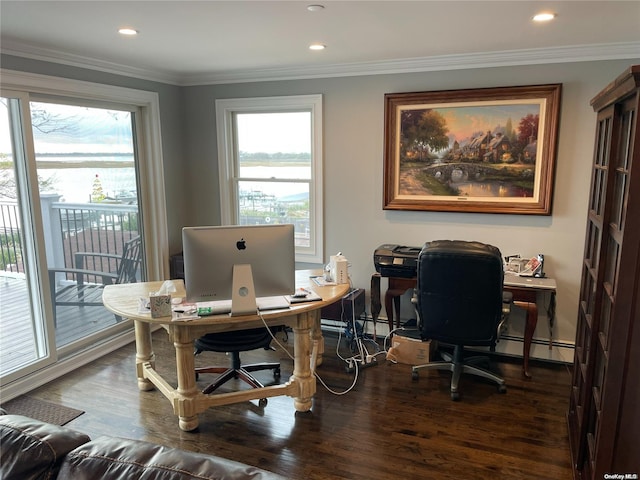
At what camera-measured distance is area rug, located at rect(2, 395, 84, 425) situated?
114 inches

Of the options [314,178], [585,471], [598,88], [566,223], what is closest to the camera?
[585,471]

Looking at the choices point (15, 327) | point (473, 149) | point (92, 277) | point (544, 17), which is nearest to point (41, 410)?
point (15, 327)

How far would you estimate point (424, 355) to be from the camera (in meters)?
3.57

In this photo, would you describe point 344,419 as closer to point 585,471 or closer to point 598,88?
point 585,471

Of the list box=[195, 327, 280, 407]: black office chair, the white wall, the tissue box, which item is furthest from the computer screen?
the white wall

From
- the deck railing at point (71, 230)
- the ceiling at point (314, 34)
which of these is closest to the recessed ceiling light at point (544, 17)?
the ceiling at point (314, 34)

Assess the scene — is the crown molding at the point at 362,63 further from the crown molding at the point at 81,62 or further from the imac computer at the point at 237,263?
the imac computer at the point at 237,263

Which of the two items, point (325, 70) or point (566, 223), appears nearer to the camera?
point (566, 223)

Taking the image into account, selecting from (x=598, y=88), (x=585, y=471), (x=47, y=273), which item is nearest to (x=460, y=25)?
(x=598, y=88)

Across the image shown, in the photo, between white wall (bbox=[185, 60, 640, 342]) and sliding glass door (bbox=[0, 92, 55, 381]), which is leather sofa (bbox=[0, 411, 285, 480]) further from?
white wall (bbox=[185, 60, 640, 342])

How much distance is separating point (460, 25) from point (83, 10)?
204cm

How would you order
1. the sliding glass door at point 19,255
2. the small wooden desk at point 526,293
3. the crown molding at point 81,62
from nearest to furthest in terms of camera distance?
1. the crown molding at point 81,62
2. the sliding glass door at point 19,255
3. the small wooden desk at point 526,293

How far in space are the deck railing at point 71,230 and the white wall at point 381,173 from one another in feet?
2.61

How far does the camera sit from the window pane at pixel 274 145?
4293mm
